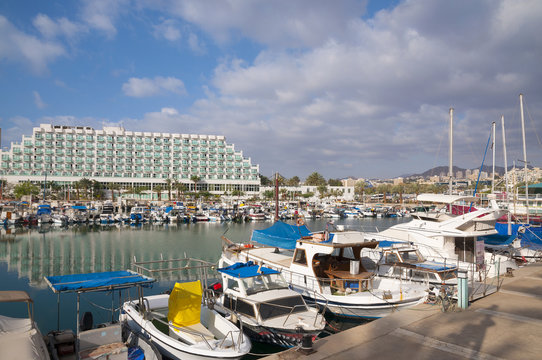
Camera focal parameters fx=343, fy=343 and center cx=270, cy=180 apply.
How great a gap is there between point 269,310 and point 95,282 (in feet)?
20.8

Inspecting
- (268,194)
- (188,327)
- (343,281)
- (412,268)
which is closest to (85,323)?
(188,327)

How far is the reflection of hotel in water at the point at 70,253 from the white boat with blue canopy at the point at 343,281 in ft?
34.2

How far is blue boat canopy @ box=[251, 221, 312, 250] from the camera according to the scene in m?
21.8

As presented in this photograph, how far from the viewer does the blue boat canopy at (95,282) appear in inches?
448

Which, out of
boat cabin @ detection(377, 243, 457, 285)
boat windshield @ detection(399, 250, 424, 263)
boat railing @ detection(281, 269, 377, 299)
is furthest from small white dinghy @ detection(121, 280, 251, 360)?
boat windshield @ detection(399, 250, 424, 263)

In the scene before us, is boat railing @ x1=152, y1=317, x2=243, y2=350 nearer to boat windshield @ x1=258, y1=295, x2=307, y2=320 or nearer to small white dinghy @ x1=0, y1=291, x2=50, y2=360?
boat windshield @ x1=258, y1=295, x2=307, y2=320

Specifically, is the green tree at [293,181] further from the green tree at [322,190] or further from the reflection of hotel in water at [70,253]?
the reflection of hotel in water at [70,253]

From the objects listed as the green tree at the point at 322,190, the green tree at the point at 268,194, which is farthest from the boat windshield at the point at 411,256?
the green tree at the point at 322,190

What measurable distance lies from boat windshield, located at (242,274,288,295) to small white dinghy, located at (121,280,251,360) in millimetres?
1979

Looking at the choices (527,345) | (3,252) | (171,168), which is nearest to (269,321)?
(527,345)

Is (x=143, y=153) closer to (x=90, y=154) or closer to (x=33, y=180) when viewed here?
(x=90, y=154)

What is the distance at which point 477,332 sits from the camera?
985cm

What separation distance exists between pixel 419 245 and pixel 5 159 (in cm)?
15756

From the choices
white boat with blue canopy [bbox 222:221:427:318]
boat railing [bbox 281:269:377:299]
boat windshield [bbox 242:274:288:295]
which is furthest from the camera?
boat railing [bbox 281:269:377:299]
